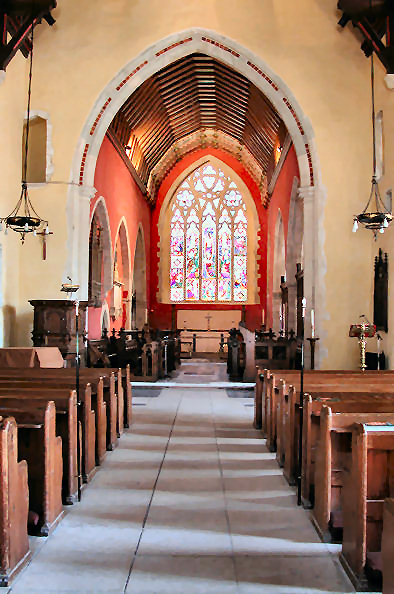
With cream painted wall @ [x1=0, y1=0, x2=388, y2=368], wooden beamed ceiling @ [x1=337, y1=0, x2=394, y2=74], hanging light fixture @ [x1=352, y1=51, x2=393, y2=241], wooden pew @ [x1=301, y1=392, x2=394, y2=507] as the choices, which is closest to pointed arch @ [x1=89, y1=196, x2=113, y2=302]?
cream painted wall @ [x1=0, y1=0, x2=388, y2=368]

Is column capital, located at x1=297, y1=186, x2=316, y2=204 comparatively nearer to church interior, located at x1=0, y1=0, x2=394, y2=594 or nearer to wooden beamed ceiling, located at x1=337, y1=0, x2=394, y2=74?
church interior, located at x1=0, y1=0, x2=394, y2=594

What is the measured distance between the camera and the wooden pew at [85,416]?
3.89m

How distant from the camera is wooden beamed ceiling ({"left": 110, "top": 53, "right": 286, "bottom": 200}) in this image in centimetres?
1238

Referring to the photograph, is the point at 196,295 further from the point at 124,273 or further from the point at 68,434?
the point at 68,434

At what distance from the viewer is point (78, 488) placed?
3.52 m

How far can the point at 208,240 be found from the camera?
19.0 meters

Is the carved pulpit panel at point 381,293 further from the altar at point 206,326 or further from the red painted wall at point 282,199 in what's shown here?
the altar at point 206,326

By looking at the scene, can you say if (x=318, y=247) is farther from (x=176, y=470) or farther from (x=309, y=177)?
(x=176, y=470)

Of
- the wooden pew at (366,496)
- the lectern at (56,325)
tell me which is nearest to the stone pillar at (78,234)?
the lectern at (56,325)

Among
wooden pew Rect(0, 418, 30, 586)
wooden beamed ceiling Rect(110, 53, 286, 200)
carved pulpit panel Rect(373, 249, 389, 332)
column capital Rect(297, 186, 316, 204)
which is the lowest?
wooden pew Rect(0, 418, 30, 586)

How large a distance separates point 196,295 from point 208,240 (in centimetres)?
192

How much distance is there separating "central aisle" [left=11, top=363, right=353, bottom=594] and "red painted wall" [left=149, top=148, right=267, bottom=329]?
1338 centimetres

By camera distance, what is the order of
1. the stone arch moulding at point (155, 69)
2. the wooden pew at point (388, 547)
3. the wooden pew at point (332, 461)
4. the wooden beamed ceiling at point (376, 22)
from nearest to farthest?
the wooden pew at point (388, 547), the wooden pew at point (332, 461), the wooden beamed ceiling at point (376, 22), the stone arch moulding at point (155, 69)

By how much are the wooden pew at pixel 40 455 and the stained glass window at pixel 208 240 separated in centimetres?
1569
